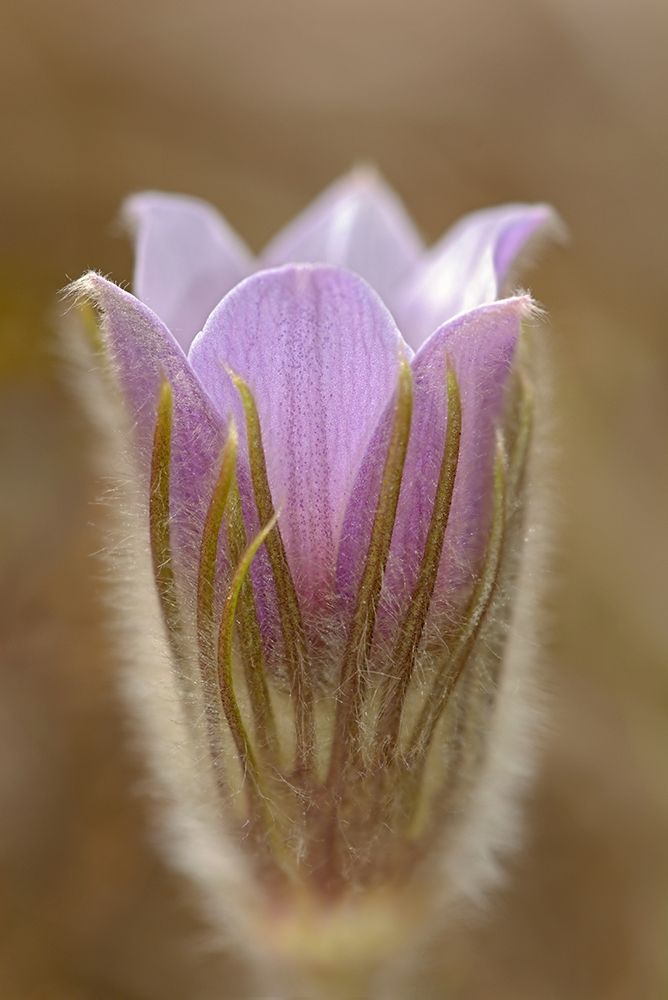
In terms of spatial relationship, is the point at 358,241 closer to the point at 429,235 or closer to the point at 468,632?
the point at 468,632

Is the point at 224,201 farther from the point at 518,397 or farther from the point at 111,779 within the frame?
the point at 518,397

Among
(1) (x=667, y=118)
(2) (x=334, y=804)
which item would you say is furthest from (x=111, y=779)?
(1) (x=667, y=118)

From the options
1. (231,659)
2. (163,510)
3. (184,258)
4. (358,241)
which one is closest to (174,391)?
(163,510)

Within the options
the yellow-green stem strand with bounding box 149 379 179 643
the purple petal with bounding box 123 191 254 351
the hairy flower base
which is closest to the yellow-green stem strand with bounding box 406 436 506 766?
the hairy flower base

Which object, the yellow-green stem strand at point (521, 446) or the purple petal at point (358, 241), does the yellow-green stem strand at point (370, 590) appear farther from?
the purple petal at point (358, 241)

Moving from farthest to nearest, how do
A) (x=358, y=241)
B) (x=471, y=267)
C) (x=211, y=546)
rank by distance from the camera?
(x=358, y=241)
(x=471, y=267)
(x=211, y=546)

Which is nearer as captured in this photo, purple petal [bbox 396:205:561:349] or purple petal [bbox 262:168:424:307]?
purple petal [bbox 396:205:561:349]

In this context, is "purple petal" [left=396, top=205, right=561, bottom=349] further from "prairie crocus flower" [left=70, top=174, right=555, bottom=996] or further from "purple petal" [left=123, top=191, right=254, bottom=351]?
"purple petal" [left=123, top=191, right=254, bottom=351]
